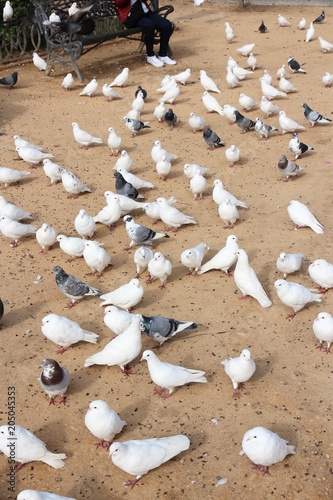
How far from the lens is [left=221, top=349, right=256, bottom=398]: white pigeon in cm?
459

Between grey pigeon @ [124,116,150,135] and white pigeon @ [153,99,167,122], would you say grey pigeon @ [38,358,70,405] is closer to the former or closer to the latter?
grey pigeon @ [124,116,150,135]

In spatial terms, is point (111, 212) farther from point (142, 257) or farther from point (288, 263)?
point (288, 263)

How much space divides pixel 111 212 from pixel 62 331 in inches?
88.7

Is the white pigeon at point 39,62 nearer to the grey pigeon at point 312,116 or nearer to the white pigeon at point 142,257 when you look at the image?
the grey pigeon at point 312,116

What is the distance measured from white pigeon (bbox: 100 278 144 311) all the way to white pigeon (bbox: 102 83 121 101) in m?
6.10

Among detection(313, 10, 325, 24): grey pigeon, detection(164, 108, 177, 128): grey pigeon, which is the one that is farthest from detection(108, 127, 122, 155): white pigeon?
detection(313, 10, 325, 24): grey pigeon

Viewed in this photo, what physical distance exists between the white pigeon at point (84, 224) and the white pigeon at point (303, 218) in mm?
2363

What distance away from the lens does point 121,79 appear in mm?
11406

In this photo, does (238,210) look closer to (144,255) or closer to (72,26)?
(144,255)

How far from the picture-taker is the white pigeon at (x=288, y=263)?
588 centimetres

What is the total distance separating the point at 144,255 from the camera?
20.1 ft

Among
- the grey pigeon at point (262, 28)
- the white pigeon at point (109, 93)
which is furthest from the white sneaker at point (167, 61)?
the grey pigeon at point (262, 28)

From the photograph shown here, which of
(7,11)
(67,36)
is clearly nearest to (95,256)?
(67,36)

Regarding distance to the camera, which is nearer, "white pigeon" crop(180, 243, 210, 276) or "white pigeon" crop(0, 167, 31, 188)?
"white pigeon" crop(180, 243, 210, 276)
